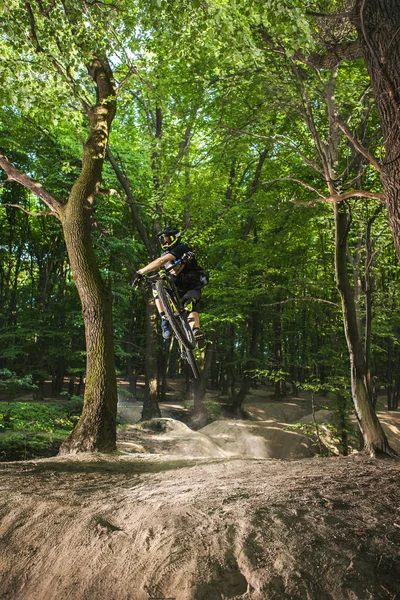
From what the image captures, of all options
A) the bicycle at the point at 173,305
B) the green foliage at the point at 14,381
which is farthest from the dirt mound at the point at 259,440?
the bicycle at the point at 173,305

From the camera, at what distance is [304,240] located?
1565 centimetres

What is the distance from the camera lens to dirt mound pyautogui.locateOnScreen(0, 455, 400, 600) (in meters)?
1.88

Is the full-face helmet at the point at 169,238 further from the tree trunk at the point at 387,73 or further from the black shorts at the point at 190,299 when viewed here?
the tree trunk at the point at 387,73

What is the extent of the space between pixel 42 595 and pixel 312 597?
4.78ft

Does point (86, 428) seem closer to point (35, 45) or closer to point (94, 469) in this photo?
point (94, 469)

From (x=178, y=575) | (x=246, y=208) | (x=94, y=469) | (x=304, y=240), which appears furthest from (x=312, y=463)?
(x=304, y=240)

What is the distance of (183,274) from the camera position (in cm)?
621

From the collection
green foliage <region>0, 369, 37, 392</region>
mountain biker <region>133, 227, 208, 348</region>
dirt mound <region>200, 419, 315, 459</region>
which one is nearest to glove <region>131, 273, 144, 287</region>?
mountain biker <region>133, 227, 208, 348</region>

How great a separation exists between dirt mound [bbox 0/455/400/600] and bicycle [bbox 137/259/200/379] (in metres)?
2.65

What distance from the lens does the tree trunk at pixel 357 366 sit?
20.0 ft

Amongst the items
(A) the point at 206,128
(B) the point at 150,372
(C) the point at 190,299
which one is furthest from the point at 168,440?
(A) the point at 206,128

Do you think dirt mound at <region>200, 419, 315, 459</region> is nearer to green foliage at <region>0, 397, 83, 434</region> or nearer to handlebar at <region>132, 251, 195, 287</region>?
green foliage at <region>0, 397, 83, 434</region>

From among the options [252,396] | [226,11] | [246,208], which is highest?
[246,208]

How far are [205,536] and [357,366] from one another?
16.5 feet
